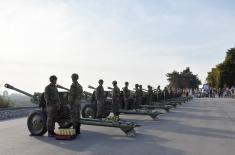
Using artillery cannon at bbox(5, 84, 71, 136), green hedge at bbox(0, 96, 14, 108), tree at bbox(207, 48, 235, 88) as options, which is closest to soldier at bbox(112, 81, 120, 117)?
artillery cannon at bbox(5, 84, 71, 136)

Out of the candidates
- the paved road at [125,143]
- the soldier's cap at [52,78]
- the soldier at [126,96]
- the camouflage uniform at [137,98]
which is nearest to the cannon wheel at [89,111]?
the soldier at [126,96]

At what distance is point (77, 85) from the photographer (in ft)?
50.1

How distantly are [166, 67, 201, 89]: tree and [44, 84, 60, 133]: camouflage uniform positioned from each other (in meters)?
103

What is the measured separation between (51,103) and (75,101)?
41.5 inches

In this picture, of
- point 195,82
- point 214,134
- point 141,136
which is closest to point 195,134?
point 214,134

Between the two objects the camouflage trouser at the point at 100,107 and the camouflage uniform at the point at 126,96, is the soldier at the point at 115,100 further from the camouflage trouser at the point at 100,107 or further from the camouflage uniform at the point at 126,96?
the camouflage uniform at the point at 126,96

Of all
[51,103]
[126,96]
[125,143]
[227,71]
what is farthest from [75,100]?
[227,71]

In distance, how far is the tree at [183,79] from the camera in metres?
117

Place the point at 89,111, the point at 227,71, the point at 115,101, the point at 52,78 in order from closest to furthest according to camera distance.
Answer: the point at 52,78
the point at 89,111
the point at 115,101
the point at 227,71

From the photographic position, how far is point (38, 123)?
14492 millimetres

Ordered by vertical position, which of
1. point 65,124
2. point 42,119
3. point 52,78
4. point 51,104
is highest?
point 52,78

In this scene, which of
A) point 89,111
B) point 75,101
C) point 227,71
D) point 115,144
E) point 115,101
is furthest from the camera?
point 227,71

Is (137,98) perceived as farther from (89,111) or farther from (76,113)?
(76,113)

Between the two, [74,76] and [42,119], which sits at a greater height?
[74,76]
